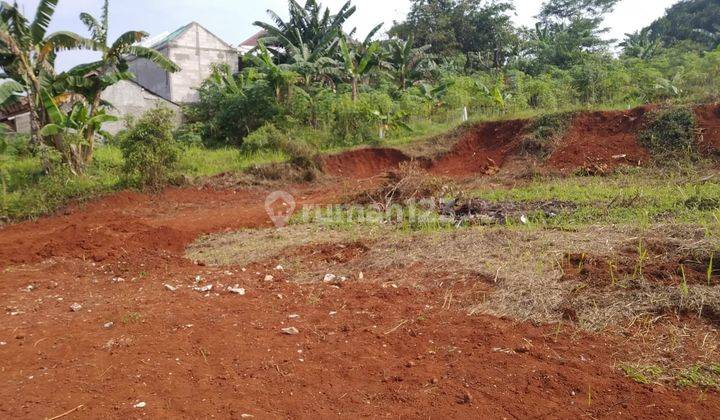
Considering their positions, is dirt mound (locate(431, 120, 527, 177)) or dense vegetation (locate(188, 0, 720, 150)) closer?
dirt mound (locate(431, 120, 527, 177))

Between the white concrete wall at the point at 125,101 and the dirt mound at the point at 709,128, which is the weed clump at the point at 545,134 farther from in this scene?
the white concrete wall at the point at 125,101

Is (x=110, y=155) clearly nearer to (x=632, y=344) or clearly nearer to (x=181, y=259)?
(x=181, y=259)

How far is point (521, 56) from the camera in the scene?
85.6 feet

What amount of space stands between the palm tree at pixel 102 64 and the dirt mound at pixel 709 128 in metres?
13.2

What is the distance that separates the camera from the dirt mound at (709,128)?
1154 cm

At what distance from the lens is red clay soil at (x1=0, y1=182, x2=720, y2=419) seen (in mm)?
3031

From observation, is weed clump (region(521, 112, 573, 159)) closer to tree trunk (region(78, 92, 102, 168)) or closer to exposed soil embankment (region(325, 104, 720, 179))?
exposed soil embankment (region(325, 104, 720, 179))

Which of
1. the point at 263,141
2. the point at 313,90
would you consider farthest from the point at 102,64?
the point at 313,90

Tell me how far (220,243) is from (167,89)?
60.3 feet

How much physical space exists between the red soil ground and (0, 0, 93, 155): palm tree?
24.4 feet

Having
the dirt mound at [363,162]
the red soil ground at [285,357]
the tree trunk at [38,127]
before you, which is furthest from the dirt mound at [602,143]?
the tree trunk at [38,127]

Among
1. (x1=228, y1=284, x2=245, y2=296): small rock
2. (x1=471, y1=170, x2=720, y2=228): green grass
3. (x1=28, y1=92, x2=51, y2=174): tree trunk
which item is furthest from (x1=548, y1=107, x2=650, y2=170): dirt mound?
(x1=28, y1=92, x2=51, y2=174): tree trunk

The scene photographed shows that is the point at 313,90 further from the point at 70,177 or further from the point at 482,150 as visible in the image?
the point at 70,177

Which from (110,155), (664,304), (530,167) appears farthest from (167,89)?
(664,304)
